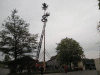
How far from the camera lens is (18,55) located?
69.9ft

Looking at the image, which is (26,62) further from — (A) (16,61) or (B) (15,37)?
(B) (15,37)

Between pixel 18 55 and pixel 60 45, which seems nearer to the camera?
pixel 18 55

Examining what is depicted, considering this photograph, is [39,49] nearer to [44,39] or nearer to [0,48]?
[44,39]

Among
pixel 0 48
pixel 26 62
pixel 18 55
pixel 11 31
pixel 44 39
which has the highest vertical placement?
pixel 11 31

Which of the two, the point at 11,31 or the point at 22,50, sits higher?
the point at 11,31

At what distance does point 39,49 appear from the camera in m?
22.6

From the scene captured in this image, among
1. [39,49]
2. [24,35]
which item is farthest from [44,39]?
[24,35]

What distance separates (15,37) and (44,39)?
6241 millimetres

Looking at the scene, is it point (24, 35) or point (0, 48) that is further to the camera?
point (24, 35)

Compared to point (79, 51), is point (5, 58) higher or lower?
lower

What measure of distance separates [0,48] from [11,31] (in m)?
4.11

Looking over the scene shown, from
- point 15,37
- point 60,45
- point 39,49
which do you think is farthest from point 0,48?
point 60,45

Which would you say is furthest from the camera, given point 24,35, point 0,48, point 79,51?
point 79,51

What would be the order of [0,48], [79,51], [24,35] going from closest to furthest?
[0,48] → [24,35] → [79,51]
